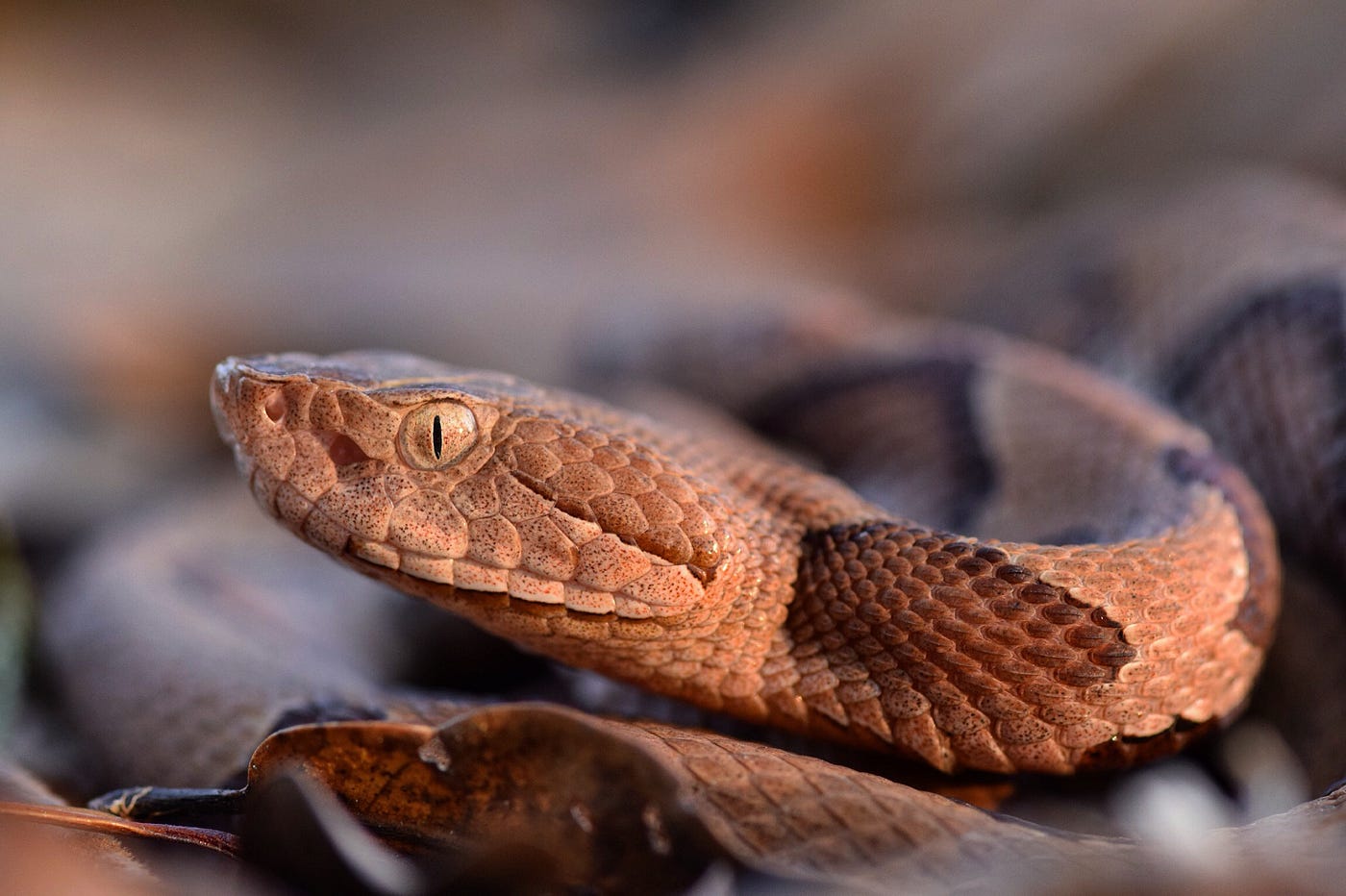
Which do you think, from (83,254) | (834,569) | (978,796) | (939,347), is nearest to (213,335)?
(83,254)

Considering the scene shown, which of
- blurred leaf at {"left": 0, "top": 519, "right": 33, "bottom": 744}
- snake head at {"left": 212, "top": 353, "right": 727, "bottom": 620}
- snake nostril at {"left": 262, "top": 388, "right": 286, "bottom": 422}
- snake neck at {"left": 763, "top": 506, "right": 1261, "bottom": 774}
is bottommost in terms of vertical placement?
blurred leaf at {"left": 0, "top": 519, "right": 33, "bottom": 744}

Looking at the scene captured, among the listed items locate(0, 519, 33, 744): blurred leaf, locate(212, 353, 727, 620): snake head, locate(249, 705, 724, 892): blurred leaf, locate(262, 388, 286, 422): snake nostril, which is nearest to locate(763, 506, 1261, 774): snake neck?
locate(212, 353, 727, 620): snake head

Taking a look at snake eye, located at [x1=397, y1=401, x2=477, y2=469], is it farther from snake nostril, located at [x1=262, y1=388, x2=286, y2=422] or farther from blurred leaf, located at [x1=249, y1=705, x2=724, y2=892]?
blurred leaf, located at [x1=249, y1=705, x2=724, y2=892]

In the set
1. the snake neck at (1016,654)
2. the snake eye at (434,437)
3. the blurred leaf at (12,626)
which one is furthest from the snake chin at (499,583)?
the blurred leaf at (12,626)

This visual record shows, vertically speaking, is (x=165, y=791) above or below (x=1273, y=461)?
below

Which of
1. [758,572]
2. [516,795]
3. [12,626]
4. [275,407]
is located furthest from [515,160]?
[516,795]

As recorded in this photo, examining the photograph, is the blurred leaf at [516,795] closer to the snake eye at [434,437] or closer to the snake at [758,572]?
the snake at [758,572]

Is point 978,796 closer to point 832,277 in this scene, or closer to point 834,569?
point 834,569

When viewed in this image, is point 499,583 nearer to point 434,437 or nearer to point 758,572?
point 434,437
